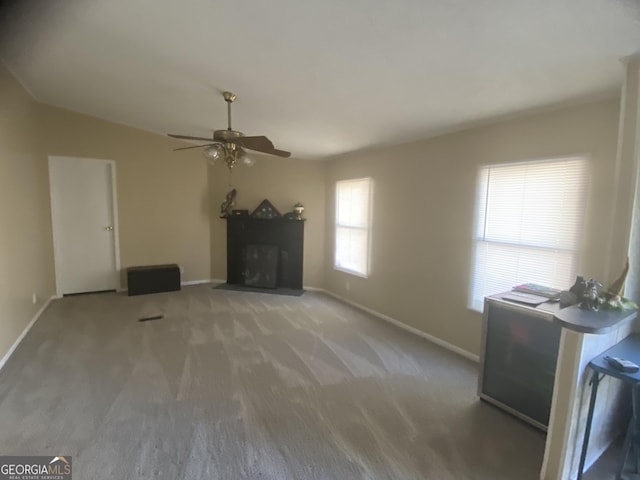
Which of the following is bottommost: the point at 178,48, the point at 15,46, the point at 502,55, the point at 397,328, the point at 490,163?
the point at 397,328

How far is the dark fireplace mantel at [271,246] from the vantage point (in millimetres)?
5406

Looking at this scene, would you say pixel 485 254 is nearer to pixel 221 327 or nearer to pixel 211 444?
pixel 211 444

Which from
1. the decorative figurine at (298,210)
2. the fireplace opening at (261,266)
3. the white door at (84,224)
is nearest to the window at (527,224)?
the decorative figurine at (298,210)

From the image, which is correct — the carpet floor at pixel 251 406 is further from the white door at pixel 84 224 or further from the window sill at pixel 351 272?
the white door at pixel 84 224

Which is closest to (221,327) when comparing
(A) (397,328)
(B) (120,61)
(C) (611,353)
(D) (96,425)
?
(D) (96,425)

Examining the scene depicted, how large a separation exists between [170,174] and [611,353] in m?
5.79

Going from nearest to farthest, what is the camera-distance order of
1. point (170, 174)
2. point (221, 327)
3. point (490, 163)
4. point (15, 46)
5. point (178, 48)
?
point (178, 48)
point (15, 46)
point (490, 163)
point (221, 327)
point (170, 174)

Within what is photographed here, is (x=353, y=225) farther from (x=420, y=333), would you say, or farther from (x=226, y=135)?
(x=226, y=135)

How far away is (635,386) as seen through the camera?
1470 millimetres

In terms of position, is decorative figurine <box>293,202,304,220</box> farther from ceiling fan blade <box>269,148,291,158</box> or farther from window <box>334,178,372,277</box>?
ceiling fan blade <box>269,148,291,158</box>

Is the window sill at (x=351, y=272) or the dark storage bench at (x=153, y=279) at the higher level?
the window sill at (x=351, y=272)

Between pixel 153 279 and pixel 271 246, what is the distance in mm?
1957

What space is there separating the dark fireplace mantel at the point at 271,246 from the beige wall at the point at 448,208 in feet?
3.62

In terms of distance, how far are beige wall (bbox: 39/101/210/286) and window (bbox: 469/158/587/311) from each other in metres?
4.56
